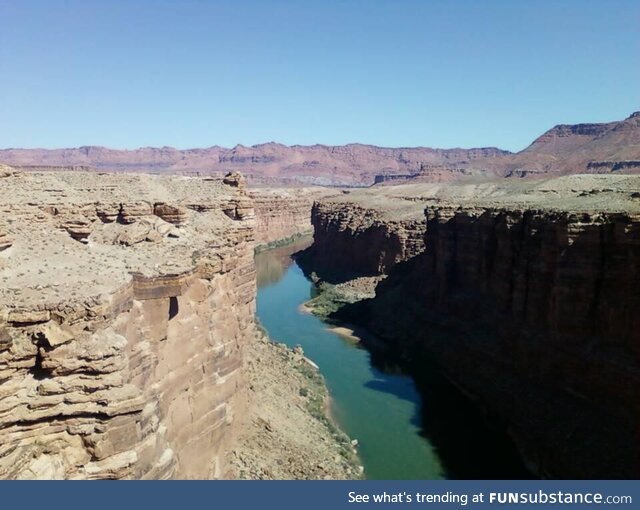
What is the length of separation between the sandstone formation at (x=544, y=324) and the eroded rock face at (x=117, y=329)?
43.1ft

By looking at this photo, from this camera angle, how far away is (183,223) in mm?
Answer: 20656

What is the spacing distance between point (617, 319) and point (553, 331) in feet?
12.0

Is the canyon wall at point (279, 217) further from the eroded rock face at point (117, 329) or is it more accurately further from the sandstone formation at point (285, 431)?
the eroded rock face at point (117, 329)

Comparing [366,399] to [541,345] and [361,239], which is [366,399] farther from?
[361,239]

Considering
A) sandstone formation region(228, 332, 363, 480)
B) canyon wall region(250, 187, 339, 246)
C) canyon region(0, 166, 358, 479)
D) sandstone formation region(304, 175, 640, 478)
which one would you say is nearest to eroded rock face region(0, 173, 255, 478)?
canyon region(0, 166, 358, 479)

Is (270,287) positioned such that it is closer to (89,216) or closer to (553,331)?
(553,331)

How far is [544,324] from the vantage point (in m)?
29.3

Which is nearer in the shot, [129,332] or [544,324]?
[129,332]

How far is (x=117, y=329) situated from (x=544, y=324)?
22.7m

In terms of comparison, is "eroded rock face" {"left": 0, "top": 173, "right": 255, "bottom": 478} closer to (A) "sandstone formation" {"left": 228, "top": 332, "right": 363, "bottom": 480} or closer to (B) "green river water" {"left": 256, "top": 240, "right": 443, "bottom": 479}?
(A) "sandstone formation" {"left": 228, "top": 332, "right": 363, "bottom": 480}

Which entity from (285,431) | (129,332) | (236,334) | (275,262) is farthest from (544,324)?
(275,262)

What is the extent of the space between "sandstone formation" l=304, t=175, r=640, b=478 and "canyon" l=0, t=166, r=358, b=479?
891 cm

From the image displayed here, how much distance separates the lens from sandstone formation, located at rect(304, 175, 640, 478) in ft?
Result: 77.6

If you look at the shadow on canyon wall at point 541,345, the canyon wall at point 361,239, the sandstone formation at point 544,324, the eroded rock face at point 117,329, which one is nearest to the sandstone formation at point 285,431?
the eroded rock face at point 117,329
